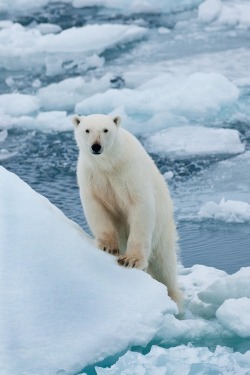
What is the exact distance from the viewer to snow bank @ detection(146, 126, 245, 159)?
7770 mm

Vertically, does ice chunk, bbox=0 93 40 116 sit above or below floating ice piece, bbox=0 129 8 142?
above

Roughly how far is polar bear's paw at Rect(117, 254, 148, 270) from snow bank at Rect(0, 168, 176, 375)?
63mm

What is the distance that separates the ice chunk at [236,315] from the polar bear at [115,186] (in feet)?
1.45

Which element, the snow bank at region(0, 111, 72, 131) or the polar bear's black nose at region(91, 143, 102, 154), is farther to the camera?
the snow bank at region(0, 111, 72, 131)

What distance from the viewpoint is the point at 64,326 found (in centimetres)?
371

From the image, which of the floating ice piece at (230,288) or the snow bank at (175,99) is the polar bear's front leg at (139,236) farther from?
the snow bank at (175,99)

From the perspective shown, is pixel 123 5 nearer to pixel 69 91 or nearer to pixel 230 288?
pixel 69 91

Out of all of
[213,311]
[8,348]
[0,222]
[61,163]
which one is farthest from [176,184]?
[8,348]

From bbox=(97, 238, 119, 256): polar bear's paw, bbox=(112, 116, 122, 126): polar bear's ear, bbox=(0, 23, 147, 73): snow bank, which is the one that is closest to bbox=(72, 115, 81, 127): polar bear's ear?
bbox=(112, 116, 122, 126): polar bear's ear

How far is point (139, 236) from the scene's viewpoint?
4.28 metres

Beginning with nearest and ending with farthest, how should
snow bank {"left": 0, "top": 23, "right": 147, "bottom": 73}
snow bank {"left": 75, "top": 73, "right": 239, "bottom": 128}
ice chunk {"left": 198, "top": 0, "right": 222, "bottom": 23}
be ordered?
1. snow bank {"left": 75, "top": 73, "right": 239, "bottom": 128}
2. snow bank {"left": 0, "top": 23, "right": 147, "bottom": 73}
3. ice chunk {"left": 198, "top": 0, "right": 222, "bottom": 23}

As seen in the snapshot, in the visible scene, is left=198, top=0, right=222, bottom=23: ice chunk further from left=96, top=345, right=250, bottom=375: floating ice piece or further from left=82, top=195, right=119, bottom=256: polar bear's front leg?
left=96, top=345, right=250, bottom=375: floating ice piece

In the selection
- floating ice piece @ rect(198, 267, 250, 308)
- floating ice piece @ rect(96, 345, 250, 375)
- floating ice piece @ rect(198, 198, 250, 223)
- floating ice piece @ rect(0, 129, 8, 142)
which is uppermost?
floating ice piece @ rect(96, 345, 250, 375)

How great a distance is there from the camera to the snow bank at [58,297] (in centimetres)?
357
